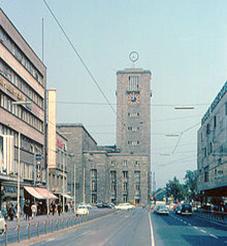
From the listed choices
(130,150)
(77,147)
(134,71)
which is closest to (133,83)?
(134,71)

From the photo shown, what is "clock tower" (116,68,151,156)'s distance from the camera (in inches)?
6772

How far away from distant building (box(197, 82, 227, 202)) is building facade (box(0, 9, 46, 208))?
84.1ft

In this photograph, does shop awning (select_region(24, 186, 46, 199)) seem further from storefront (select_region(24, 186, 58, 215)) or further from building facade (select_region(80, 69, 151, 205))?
building facade (select_region(80, 69, 151, 205))

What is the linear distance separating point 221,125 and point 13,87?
36.2 meters

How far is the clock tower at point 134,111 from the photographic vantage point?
17200cm

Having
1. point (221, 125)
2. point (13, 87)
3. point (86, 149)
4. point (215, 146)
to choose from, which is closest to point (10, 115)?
point (13, 87)

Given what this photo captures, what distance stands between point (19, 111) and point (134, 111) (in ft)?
317

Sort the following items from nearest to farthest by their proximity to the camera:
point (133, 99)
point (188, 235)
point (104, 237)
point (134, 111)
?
point (104, 237) < point (188, 235) < point (133, 99) < point (134, 111)

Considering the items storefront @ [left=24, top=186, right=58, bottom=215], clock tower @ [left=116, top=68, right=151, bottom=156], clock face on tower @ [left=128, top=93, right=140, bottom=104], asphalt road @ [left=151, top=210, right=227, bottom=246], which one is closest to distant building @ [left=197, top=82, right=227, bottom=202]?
storefront @ [left=24, top=186, right=58, bottom=215]

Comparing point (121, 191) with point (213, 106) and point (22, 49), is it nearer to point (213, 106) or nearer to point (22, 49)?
point (213, 106)

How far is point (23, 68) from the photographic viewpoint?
7825 centimetres

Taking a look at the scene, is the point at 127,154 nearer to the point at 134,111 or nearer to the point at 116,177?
the point at 116,177

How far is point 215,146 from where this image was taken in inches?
4090

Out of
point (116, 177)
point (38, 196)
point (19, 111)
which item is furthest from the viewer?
point (116, 177)
